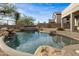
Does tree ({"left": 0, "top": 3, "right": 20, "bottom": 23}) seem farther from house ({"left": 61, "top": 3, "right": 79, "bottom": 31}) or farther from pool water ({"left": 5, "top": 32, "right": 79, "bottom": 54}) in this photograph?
house ({"left": 61, "top": 3, "right": 79, "bottom": 31})

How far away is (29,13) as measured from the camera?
441cm

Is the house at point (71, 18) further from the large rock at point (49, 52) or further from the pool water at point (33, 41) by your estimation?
the large rock at point (49, 52)

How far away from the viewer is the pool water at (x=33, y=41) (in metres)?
4.36

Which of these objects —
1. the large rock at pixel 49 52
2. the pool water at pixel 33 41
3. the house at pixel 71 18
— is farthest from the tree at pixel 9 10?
the house at pixel 71 18

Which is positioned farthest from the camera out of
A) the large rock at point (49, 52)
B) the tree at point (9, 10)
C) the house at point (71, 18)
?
the house at point (71, 18)

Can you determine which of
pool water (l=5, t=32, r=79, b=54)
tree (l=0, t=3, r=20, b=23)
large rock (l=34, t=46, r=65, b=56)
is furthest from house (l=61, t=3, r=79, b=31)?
tree (l=0, t=3, r=20, b=23)

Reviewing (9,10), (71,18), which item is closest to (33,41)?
(9,10)

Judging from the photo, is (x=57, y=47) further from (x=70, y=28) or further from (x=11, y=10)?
(x=11, y=10)

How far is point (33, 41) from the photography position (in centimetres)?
445

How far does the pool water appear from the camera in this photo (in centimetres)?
436

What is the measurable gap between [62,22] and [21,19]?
3.38 ft

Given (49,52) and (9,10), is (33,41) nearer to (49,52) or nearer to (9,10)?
(49,52)

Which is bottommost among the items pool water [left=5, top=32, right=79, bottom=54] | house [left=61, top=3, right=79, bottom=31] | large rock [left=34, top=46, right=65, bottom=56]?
large rock [left=34, top=46, right=65, bottom=56]

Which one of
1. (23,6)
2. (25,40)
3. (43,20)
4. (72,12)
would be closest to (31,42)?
(25,40)
